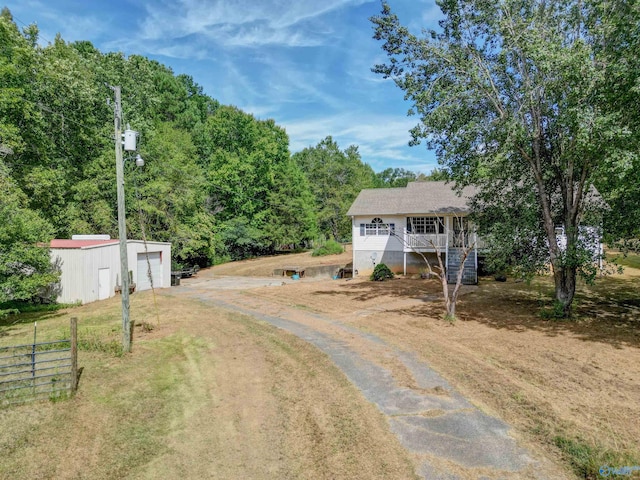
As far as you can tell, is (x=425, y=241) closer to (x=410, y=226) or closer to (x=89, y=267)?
(x=410, y=226)

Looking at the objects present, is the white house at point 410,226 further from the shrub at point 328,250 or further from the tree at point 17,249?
the tree at point 17,249

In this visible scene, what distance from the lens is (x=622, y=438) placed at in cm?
544

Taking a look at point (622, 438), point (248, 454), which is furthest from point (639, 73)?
point (248, 454)

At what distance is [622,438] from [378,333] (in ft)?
21.9

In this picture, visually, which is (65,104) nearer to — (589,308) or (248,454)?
(248,454)

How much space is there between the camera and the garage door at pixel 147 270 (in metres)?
21.9

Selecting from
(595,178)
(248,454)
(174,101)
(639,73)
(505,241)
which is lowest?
(248,454)

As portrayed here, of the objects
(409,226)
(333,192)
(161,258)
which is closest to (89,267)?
(161,258)

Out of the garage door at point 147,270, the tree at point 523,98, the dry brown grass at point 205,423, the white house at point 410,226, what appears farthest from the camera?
the white house at point 410,226

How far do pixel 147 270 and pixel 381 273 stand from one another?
14155 mm

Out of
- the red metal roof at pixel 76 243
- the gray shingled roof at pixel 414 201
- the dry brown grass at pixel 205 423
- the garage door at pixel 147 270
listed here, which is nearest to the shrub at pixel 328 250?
the gray shingled roof at pixel 414 201

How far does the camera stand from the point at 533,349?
970cm

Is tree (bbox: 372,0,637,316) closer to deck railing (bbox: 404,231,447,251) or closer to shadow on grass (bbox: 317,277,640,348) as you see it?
shadow on grass (bbox: 317,277,640,348)

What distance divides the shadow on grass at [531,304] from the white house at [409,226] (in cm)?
264
